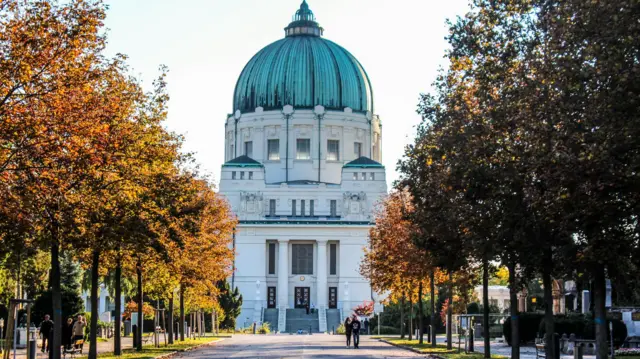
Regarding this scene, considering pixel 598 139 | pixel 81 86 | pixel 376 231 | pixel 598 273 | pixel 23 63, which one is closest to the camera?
pixel 598 139

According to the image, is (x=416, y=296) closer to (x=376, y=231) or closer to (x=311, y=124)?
(x=376, y=231)

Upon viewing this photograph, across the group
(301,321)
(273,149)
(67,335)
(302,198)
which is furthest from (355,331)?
(273,149)

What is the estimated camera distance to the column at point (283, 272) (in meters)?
136

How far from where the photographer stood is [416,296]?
73.0m

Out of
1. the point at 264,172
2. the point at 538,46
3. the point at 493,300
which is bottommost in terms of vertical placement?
the point at 493,300

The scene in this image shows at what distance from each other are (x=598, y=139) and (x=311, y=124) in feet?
417

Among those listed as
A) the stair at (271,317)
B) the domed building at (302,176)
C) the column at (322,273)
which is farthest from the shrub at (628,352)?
the column at (322,273)

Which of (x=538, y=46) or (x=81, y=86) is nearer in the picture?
(x=81, y=86)

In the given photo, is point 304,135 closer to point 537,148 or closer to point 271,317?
point 271,317

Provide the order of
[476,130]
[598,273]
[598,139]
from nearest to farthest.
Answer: [598,139] < [598,273] < [476,130]

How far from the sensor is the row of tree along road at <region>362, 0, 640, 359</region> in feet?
75.4

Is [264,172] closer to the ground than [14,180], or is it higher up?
higher up

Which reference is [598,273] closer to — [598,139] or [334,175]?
[598,139]

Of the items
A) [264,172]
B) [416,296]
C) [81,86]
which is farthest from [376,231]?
[264,172]
